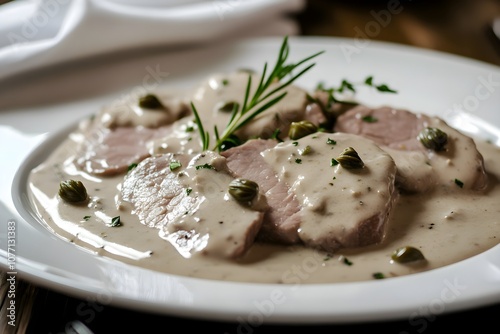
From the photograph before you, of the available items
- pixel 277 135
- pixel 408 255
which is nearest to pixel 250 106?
pixel 277 135

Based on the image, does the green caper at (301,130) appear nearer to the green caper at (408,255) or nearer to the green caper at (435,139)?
the green caper at (435,139)

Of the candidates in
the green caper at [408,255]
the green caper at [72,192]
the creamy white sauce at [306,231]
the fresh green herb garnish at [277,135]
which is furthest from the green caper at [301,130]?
the green caper at [72,192]

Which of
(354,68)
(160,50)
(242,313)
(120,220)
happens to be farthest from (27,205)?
(354,68)

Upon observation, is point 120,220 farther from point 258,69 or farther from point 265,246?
point 258,69

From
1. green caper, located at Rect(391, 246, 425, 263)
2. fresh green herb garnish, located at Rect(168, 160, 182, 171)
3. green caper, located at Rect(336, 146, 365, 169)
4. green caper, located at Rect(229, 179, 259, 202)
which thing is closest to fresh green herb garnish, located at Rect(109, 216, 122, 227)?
fresh green herb garnish, located at Rect(168, 160, 182, 171)

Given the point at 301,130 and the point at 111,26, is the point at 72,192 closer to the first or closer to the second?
the point at 301,130
